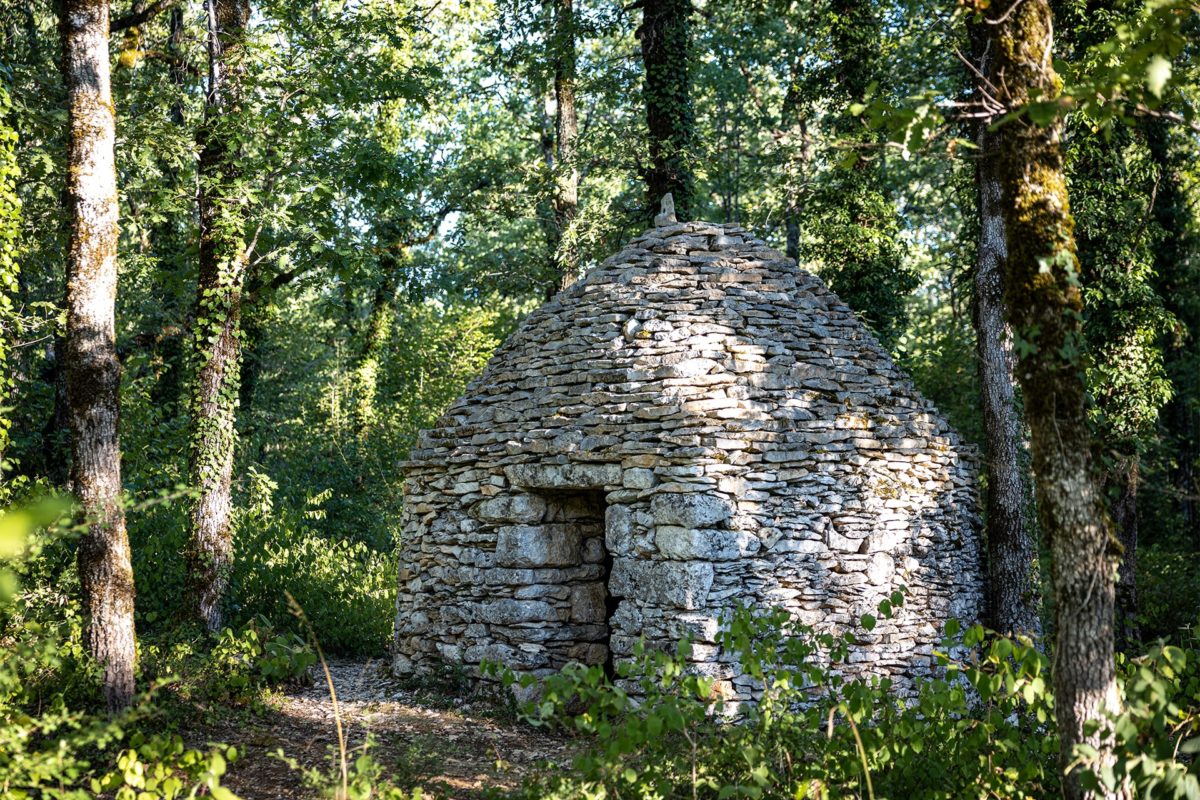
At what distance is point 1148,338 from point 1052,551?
20.8 feet

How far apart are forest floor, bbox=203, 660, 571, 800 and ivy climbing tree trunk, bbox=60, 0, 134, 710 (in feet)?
3.04

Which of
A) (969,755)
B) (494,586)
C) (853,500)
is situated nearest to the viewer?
(969,755)

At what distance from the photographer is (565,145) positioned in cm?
1365

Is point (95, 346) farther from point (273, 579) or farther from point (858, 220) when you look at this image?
point (858, 220)

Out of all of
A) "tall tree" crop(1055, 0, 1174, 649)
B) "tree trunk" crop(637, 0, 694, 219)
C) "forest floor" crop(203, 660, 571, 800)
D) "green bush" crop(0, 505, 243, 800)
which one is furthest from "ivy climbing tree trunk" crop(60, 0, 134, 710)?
"tall tree" crop(1055, 0, 1174, 649)

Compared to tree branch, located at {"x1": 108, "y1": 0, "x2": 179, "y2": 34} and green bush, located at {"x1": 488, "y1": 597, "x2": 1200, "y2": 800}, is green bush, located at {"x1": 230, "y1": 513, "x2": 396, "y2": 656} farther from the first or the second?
green bush, located at {"x1": 488, "y1": 597, "x2": 1200, "y2": 800}

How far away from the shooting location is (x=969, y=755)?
157 inches

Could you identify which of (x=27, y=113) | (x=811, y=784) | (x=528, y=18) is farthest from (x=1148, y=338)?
(x=27, y=113)

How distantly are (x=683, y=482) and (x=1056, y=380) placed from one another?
120 inches

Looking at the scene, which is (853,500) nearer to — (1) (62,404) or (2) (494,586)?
(2) (494,586)

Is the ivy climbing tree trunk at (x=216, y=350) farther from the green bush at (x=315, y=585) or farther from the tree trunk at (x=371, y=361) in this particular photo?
the tree trunk at (x=371, y=361)

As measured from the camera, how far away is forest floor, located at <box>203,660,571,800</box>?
16.3ft

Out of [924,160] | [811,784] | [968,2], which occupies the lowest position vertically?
[811,784]

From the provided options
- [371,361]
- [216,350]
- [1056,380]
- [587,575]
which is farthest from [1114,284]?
[371,361]
